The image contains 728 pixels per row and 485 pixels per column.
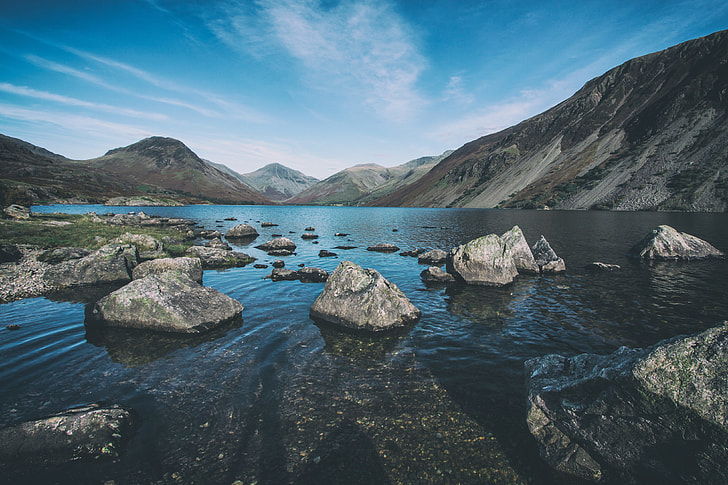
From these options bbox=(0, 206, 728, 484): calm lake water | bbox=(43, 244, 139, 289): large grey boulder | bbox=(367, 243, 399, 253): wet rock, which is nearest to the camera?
bbox=(0, 206, 728, 484): calm lake water

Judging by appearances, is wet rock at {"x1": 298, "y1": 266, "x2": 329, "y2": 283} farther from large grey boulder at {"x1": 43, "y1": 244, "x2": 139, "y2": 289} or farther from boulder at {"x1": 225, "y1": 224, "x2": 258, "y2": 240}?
boulder at {"x1": 225, "y1": 224, "x2": 258, "y2": 240}

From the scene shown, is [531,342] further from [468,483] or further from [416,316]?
[468,483]

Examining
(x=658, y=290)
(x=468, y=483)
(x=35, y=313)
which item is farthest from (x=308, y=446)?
(x=658, y=290)

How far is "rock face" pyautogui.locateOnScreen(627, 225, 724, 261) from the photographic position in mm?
33469

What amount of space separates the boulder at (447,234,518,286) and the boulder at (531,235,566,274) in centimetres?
444

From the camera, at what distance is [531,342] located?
48.1ft

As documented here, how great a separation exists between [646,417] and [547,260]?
90.3 feet

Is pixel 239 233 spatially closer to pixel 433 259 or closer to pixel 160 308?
pixel 433 259

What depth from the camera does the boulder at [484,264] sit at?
25375 millimetres

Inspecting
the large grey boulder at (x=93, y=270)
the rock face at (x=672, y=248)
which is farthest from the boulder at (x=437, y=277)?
the rock face at (x=672, y=248)

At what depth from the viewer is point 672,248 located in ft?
111

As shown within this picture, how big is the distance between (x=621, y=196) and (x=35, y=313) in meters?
168

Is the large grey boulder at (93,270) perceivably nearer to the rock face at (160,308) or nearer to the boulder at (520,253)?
the rock face at (160,308)

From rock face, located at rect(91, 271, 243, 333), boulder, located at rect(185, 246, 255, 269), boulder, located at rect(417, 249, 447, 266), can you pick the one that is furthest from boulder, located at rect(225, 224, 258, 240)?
rock face, located at rect(91, 271, 243, 333)
